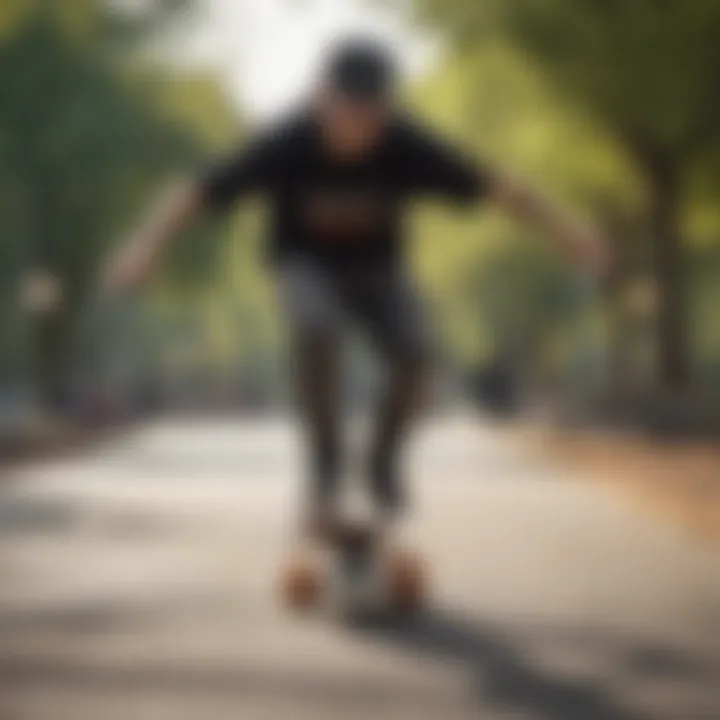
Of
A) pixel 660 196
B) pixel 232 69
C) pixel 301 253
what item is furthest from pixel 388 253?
pixel 660 196

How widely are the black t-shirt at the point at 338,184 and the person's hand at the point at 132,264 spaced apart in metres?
0.05

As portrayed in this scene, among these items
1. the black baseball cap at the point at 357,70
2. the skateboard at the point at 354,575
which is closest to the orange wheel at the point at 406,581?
the skateboard at the point at 354,575

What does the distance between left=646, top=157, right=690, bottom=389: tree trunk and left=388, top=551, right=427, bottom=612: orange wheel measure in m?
0.29

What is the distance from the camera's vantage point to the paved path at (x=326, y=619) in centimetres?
113

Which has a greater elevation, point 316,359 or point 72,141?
point 72,141

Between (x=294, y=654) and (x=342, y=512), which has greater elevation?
(x=342, y=512)

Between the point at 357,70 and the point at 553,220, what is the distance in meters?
0.16

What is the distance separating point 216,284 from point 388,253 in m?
0.12

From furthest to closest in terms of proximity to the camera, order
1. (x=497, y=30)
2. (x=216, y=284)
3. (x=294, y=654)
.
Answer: (x=497, y=30) → (x=294, y=654) → (x=216, y=284)

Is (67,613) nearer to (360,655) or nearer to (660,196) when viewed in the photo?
(360,655)

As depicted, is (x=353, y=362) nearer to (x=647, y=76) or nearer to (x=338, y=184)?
(x=338, y=184)

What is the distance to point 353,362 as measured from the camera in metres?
1.29

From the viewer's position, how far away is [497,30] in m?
1.57

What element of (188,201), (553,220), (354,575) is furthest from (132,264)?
(354,575)
